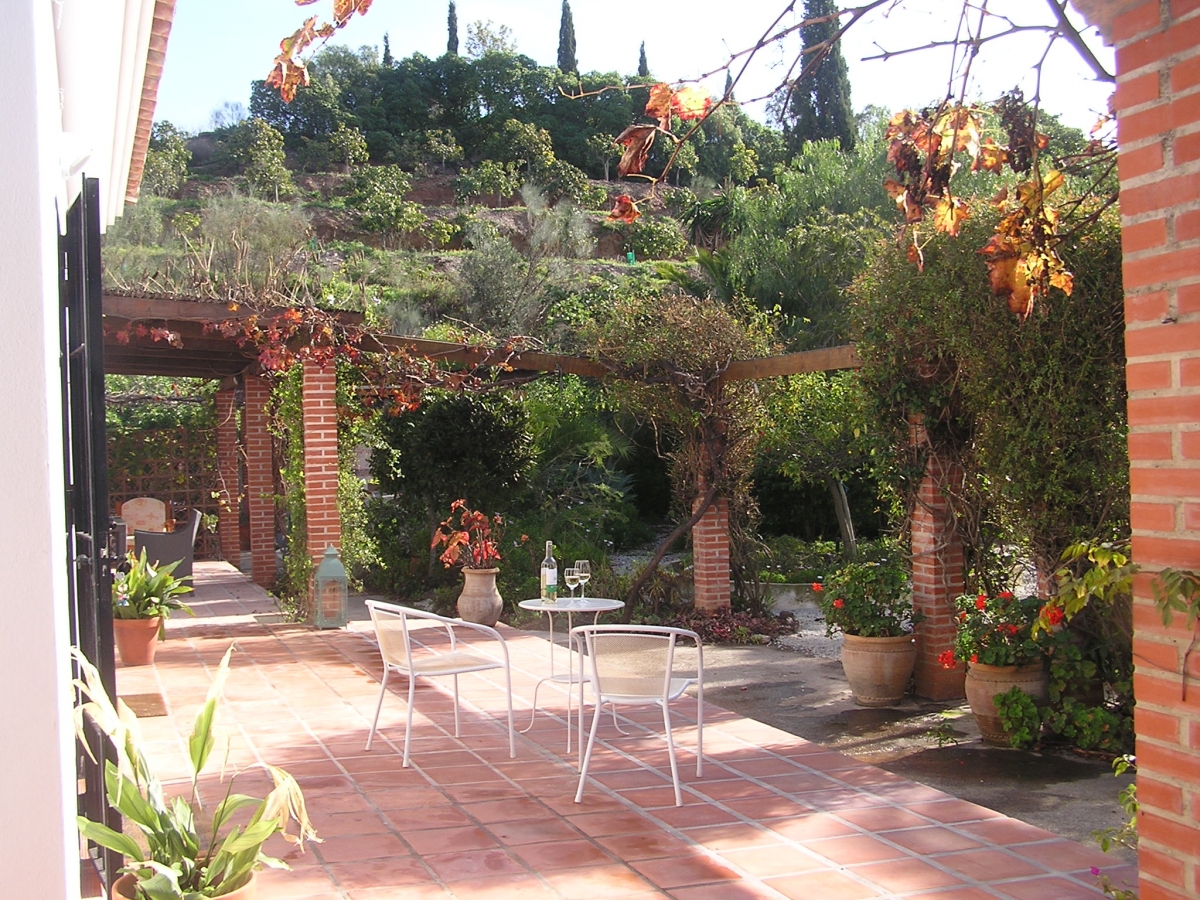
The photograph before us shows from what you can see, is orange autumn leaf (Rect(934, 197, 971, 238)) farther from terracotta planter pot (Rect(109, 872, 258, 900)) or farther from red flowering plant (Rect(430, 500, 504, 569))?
red flowering plant (Rect(430, 500, 504, 569))

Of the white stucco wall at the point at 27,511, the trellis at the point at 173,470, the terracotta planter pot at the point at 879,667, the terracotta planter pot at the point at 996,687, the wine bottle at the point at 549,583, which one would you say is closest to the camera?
the white stucco wall at the point at 27,511

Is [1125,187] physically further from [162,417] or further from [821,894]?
[162,417]

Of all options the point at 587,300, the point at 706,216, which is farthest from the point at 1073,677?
the point at 706,216

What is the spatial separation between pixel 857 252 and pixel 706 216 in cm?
975

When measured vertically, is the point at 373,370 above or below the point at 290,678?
above

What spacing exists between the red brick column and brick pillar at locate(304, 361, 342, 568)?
3199mm

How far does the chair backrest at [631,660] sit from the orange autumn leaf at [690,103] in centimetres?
206

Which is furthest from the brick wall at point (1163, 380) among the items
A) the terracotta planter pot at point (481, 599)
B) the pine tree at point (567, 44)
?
the pine tree at point (567, 44)

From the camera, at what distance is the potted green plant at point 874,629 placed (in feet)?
22.4

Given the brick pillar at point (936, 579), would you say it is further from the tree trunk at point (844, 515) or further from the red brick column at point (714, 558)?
the tree trunk at point (844, 515)

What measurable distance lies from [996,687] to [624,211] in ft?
13.1

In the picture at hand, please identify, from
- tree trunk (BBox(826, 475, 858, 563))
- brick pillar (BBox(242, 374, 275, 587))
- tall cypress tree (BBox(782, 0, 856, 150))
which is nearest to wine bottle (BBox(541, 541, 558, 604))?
brick pillar (BBox(242, 374, 275, 587))

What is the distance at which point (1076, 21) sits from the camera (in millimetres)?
4004

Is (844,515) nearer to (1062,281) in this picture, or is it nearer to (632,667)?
(632,667)
